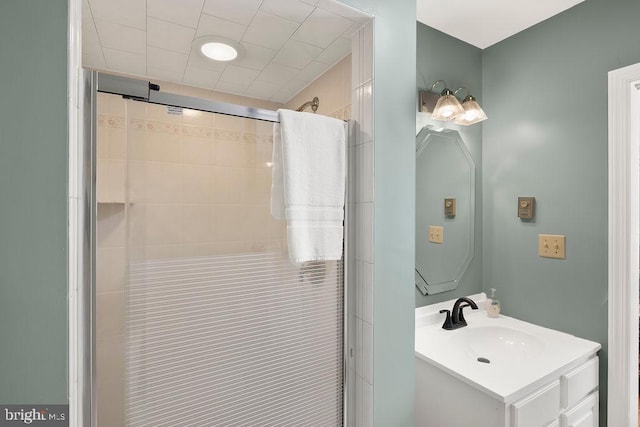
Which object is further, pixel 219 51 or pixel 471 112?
pixel 471 112

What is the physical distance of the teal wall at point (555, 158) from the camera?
4.69 ft

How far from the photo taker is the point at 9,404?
56 cm

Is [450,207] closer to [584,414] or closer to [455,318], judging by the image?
[455,318]

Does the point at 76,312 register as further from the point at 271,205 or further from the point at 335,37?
the point at 335,37

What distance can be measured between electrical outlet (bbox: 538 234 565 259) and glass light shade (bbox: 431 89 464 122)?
0.85m

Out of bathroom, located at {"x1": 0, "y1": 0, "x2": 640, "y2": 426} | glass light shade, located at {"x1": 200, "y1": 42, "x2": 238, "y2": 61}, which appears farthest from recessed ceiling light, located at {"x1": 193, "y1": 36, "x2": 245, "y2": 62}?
bathroom, located at {"x1": 0, "y1": 0, "x2": 640, "y2": 426}

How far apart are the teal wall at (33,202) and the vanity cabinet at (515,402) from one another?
1216 mm

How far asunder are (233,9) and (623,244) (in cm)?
192

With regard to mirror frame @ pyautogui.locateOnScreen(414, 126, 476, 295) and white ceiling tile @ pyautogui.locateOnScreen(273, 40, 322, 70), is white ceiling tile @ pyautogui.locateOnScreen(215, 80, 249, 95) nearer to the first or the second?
white ceiling tile @ pyautogui.locateOnScreen(273, 40, 322, 70)

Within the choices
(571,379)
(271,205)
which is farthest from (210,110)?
(571,379)

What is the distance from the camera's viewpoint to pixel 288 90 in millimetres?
1607

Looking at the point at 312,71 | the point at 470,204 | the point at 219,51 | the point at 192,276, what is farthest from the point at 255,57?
the point at 470,204

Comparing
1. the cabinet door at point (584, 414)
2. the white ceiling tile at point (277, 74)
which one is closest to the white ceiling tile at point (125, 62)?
the white ceiling tile at point (277, 74)

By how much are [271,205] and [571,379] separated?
1443mm
